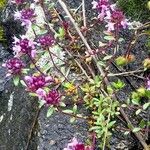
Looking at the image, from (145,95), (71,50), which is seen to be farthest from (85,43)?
(145,95)

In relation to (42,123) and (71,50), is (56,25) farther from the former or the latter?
(42,123)

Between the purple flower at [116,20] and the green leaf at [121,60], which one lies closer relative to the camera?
the purple flower at [116,20]

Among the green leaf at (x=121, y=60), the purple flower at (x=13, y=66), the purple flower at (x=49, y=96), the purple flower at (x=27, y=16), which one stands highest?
the purple flower at (x=27, y=16)

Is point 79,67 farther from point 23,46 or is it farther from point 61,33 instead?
point 23,46

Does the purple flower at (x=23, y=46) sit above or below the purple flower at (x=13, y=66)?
above

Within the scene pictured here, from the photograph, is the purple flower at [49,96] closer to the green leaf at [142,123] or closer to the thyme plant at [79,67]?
the thyme plant at [79,67]

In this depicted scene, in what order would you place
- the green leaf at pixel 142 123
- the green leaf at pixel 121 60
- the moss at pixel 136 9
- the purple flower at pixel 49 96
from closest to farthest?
the purple flower at pixel 49 96 → the green leaf at pixel 142 123 → the green leaf at pixel 121 60 → the moss at pixel 136 9

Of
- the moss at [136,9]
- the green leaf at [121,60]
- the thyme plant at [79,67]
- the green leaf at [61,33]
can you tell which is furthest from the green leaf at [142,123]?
the moss at [136,9]

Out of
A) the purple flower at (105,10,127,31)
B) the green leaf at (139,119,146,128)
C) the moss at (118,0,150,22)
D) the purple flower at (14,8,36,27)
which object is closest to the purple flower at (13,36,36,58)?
the purple flower at (14,8,36,27)
